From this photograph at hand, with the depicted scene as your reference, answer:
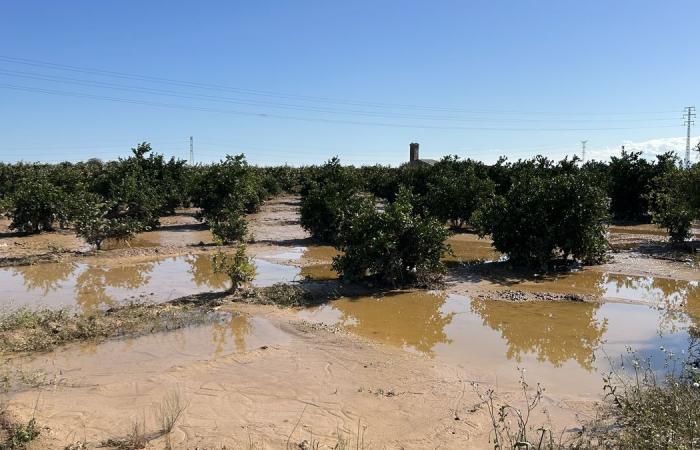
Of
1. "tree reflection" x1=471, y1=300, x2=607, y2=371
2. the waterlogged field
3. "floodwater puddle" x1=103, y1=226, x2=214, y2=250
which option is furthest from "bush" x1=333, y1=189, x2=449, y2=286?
"floodwater puddle" x1=103, y1=226, x2=214, y2=250

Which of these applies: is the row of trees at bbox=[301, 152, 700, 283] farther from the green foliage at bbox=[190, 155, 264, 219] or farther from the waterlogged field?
the green foliage at bbox=[190, 155, 264, 219]

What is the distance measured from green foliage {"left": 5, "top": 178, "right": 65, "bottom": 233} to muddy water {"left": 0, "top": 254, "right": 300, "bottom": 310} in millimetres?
5472

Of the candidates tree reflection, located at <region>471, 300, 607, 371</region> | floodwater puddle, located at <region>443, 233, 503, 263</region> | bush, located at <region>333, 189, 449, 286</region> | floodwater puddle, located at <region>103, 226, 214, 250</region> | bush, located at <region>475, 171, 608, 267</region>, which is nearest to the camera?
tree reflection, located at <region>471, 300, 607, 371</region>

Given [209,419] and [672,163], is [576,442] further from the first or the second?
[672,163]

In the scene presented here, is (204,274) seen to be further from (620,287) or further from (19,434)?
(620,287)

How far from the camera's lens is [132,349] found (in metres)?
7.13

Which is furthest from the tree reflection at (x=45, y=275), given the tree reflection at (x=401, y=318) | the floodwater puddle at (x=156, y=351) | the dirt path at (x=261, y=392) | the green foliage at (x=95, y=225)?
the tree reflection at (x=401, y=318)

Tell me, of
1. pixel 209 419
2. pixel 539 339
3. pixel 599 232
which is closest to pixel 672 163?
pixel 599 232

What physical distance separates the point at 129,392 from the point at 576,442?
14.2 feet

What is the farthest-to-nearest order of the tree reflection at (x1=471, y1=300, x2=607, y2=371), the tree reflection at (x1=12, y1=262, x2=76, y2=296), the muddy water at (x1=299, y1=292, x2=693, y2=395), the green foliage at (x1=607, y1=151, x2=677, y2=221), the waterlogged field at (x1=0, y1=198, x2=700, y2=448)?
the green foliage at (x1=607, y1=151, x2=677, y2=221)
the tree reflection at (x1=12, y1=262, x2=76, y2=296)
the tree reflection at (x1=471, y1=300, x2=607, y2=371)
the muddy water at (x1=299, y1=292, x2=693, y2=395)
the waterlogged field at (x1=0, y1=198, x2=700, y2=448)

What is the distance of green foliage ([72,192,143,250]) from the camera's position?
1472 cm

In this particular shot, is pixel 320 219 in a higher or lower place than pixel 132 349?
higher

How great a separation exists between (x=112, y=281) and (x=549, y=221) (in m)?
9.73

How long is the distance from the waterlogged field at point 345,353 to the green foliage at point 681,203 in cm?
163
